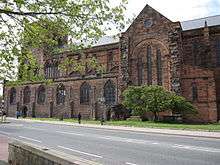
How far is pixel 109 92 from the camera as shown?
5075 cm

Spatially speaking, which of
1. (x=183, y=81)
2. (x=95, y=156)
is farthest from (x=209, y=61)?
(x=95, y=156)

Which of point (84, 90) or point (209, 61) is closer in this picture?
point (209, 61)

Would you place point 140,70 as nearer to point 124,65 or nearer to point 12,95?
point 124,65

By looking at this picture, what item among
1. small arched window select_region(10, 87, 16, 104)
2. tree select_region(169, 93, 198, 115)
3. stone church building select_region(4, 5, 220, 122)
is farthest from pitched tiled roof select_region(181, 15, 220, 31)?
small arched window select_region(10, 87, 16, 104)

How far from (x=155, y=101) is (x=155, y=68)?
9183 mm

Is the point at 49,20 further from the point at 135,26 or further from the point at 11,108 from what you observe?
the point at 11,108

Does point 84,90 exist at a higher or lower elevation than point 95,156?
higher

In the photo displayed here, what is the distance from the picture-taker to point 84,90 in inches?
2158

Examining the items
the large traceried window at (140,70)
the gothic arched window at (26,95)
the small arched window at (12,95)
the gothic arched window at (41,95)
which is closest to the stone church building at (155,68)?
the large traceried window at (140,70)

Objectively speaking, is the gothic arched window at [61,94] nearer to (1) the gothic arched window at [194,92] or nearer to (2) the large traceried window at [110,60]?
(2) the large traceried window at [110,60]

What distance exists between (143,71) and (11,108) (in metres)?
36.9

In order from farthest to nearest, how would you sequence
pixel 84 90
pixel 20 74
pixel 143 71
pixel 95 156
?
pixel 84 90 → pixel 143 71 → pixel 95 156 → pixel 20 74

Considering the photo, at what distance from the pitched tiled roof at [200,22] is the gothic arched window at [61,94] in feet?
80.9

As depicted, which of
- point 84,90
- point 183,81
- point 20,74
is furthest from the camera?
point 84,90
